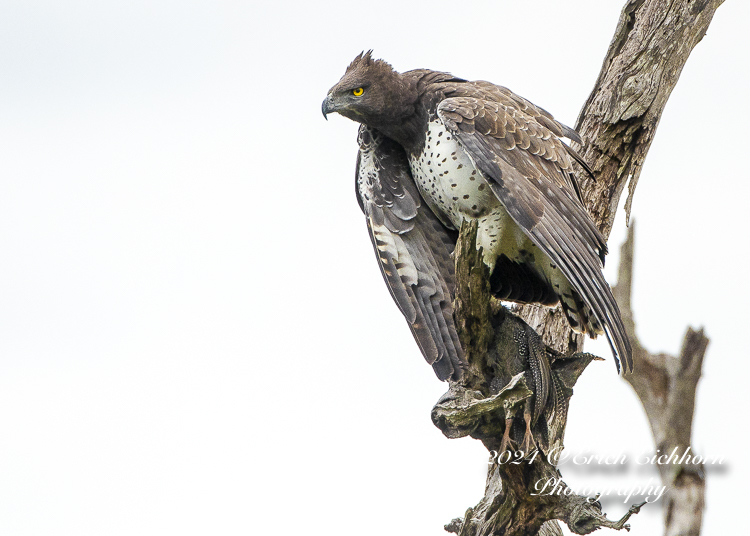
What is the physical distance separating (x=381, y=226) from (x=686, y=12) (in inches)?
136

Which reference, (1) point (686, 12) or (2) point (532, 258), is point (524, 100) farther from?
(1) point (686, 12)

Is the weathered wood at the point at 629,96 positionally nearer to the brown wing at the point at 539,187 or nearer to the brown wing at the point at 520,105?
the brown wing at the point at 520,105

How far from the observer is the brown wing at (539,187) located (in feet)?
18.3

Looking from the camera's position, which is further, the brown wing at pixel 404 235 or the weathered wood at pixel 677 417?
the brown wing at pixel 404 235

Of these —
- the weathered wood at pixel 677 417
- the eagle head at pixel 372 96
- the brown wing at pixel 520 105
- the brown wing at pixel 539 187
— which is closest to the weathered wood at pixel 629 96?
the brown wing at pixel 520 105

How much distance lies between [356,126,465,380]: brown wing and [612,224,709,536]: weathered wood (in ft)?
13.1

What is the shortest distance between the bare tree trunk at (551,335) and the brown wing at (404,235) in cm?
69

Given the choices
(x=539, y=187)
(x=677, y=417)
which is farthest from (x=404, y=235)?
(x=677, y=417)

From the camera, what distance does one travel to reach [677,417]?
238 cm

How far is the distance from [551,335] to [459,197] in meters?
1.78

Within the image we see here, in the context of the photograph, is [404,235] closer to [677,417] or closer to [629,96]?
[629,96]

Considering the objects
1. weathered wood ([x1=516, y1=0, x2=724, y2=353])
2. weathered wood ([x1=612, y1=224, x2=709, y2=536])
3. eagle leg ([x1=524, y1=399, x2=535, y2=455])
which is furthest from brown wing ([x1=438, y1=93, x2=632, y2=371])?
weathered wood ([x1=612, y1=224, x2=709, y2=536])

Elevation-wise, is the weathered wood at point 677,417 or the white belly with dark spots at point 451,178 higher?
the white belly with dark spots at point 451,178

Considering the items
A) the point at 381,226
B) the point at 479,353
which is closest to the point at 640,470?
the point at 479,353
